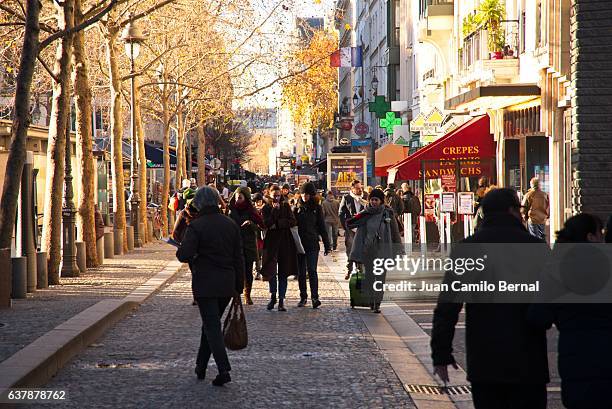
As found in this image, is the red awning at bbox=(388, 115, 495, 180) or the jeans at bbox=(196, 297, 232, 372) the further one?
the red awning at bbox=(388, 115, 495, 180)

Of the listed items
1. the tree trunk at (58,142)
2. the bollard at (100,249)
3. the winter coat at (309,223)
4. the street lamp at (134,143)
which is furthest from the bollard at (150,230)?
the winter coat at (309,223)

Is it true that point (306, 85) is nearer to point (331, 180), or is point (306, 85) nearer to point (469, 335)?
point (331, 180)

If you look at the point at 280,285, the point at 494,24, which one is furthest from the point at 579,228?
the point at 494,24

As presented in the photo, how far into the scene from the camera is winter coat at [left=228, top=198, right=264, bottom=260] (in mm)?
17984

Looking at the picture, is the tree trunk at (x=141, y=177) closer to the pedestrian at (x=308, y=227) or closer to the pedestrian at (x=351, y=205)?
the pedestrian at (x=351, y=205)

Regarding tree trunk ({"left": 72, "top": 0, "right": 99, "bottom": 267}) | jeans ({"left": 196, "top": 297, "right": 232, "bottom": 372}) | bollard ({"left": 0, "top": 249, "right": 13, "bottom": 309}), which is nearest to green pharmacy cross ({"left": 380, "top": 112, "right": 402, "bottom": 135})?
tree trunk ({"left": 72, "top": 0, "right": 99, "bottom": 267})

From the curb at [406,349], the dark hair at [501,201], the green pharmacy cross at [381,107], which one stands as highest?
the green pharmacy cross at [381,107]

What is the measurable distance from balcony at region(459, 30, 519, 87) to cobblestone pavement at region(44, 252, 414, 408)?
11995 millimetres

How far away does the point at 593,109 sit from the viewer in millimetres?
21891

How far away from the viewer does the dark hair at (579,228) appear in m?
6.33

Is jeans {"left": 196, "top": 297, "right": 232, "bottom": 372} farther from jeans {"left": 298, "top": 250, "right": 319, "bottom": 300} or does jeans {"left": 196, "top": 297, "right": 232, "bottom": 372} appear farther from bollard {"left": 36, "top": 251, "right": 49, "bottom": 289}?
bollard {"left": 36, "top": 251, "right": 49, "bottom": 289}

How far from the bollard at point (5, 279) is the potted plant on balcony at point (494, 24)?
47.8 feet

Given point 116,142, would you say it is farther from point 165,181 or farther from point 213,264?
point 213,264

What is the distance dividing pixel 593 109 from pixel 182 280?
8.35 metres
